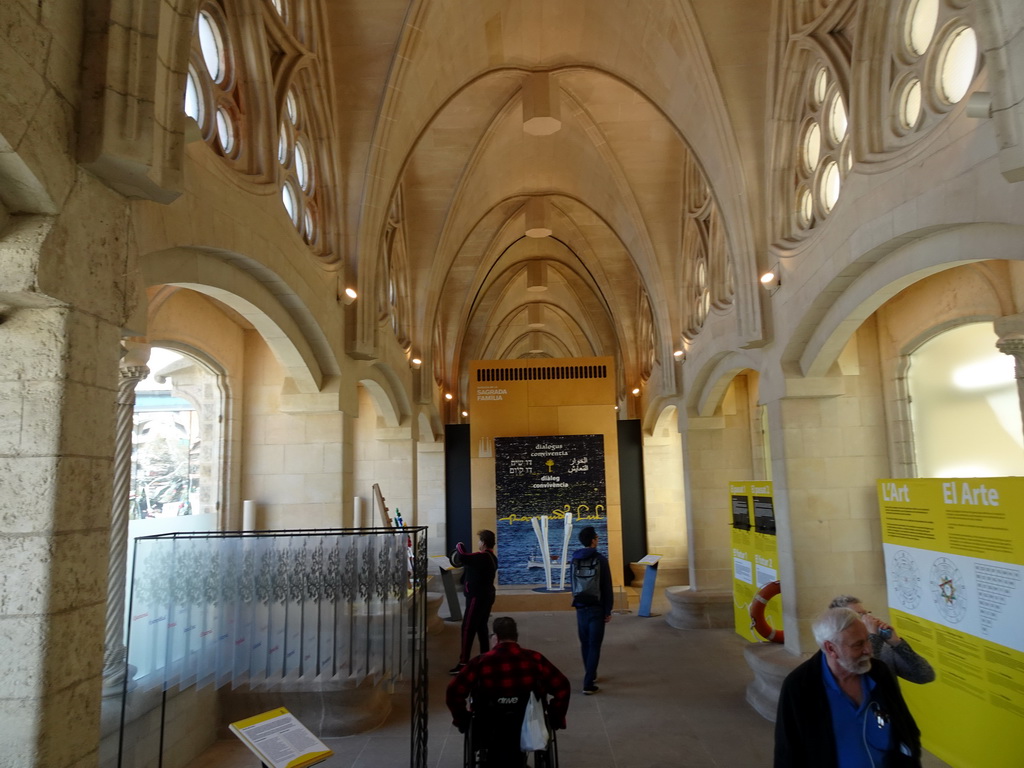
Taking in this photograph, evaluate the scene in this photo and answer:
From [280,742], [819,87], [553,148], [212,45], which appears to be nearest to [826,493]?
[819,87]

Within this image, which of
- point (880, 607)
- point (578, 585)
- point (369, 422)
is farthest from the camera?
point (369, 422)

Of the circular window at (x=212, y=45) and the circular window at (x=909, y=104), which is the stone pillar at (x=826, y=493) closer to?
the circular window at (x=909, y=104)

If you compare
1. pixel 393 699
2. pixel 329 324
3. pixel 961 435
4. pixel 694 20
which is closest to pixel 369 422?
pixel 329 324

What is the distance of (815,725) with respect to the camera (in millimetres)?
2383

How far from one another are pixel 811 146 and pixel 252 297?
18.0 feet

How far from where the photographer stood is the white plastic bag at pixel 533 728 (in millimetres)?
3244

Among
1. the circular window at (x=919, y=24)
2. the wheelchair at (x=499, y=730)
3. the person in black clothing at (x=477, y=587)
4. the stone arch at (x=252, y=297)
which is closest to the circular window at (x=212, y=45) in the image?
the stone arch at (x=252, y=297)

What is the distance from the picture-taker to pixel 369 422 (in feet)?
40.9

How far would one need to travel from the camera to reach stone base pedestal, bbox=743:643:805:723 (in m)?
5.87

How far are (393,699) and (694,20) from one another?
749 cm

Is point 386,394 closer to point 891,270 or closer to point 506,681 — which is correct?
point 891,270

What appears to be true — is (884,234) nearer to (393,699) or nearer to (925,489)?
(925,489)

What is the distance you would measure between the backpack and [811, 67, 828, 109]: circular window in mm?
4775

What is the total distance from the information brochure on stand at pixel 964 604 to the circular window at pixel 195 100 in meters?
5.53
